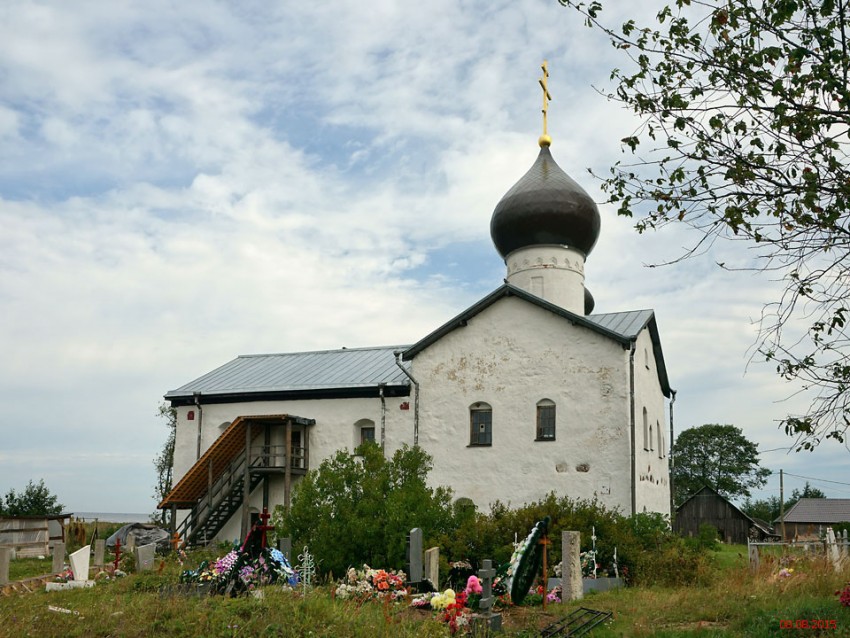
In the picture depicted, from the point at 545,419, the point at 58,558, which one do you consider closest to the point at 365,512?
the point at 545,419

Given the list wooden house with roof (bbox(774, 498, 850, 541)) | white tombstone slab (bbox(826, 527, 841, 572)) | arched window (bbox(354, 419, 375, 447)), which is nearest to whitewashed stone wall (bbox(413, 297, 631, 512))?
arched window (bbox(354, 419, 375, 447))

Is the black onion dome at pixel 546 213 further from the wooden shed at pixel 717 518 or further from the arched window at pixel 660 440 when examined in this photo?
the wooden shed at pixel 717 518

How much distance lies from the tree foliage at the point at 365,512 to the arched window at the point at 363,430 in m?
6.30

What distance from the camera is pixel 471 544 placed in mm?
16859

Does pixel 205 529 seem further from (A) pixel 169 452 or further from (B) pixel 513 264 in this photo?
(A) pixel 169 452

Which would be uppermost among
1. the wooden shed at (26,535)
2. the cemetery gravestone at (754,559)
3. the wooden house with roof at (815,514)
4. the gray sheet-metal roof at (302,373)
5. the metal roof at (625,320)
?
the metal roof at (625,320)

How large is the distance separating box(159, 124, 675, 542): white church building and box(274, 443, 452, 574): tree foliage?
412 centimetres

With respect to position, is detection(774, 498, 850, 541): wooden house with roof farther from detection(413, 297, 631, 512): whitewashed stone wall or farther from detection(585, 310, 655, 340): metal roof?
detection(413, 297, 631, 512): whitewashed stone wall

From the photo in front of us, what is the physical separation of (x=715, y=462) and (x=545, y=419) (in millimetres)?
40982

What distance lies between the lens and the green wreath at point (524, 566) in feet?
41.5

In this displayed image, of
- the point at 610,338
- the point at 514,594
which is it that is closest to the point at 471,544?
the point at 514,594

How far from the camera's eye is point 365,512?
16406 mm

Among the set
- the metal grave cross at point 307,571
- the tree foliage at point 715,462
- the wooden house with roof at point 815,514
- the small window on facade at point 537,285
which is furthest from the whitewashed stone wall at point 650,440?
the tree foliage at point 715,462

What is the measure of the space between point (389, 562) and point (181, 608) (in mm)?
6443
